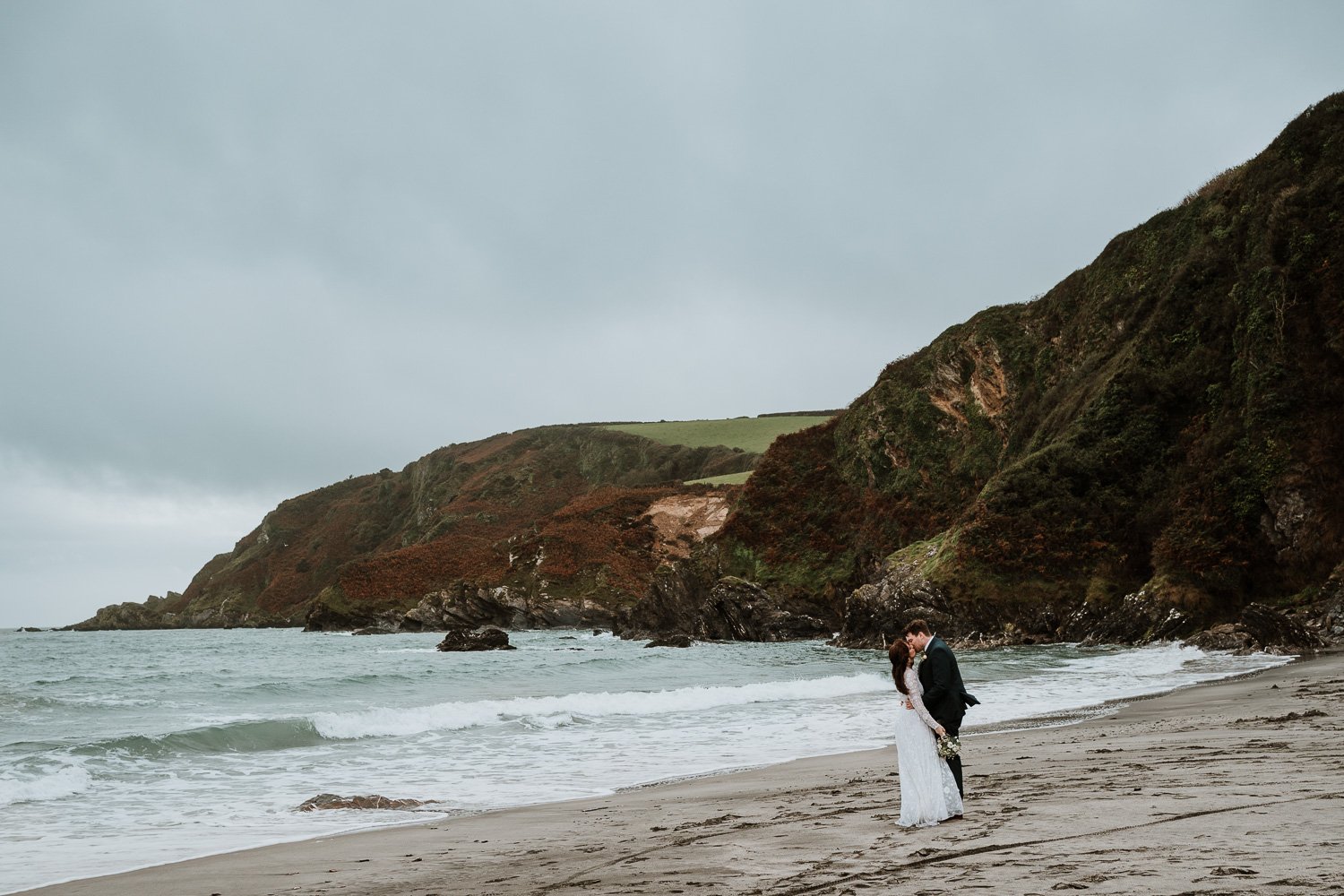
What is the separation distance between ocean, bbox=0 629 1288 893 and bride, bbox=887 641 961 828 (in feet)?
17.5

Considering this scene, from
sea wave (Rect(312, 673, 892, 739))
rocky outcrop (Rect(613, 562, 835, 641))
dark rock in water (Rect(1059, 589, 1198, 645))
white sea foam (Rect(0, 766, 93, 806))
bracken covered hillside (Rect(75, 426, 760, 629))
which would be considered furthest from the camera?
bracken covered hillside (Rect(75, 426, 760, 629))

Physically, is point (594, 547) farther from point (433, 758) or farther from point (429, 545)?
point (433, 758)

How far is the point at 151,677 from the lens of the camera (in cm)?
3747

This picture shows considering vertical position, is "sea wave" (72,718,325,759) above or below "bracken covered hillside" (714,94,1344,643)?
below

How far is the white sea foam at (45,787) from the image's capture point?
514 inches

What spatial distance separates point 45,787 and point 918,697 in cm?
1243

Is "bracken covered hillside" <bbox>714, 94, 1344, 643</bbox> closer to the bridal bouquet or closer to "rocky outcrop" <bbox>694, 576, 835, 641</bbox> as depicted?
"rocky outcrop" <bbox>694, 576, 835, 641</bbox>

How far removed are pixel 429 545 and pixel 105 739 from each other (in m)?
93.2

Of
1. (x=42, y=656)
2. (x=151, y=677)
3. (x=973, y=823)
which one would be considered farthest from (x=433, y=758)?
(x=42, y=656)

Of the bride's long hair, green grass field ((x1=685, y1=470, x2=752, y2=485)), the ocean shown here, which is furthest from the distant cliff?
the bride's long hair

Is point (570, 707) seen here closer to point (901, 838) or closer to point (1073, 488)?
point (901, 838)

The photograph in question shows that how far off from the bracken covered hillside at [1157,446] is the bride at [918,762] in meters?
27.9

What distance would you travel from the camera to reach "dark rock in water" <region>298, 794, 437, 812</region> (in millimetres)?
11477

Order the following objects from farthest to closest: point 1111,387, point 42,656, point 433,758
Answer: point 42,656 < point 1111,387 < point 433,758
